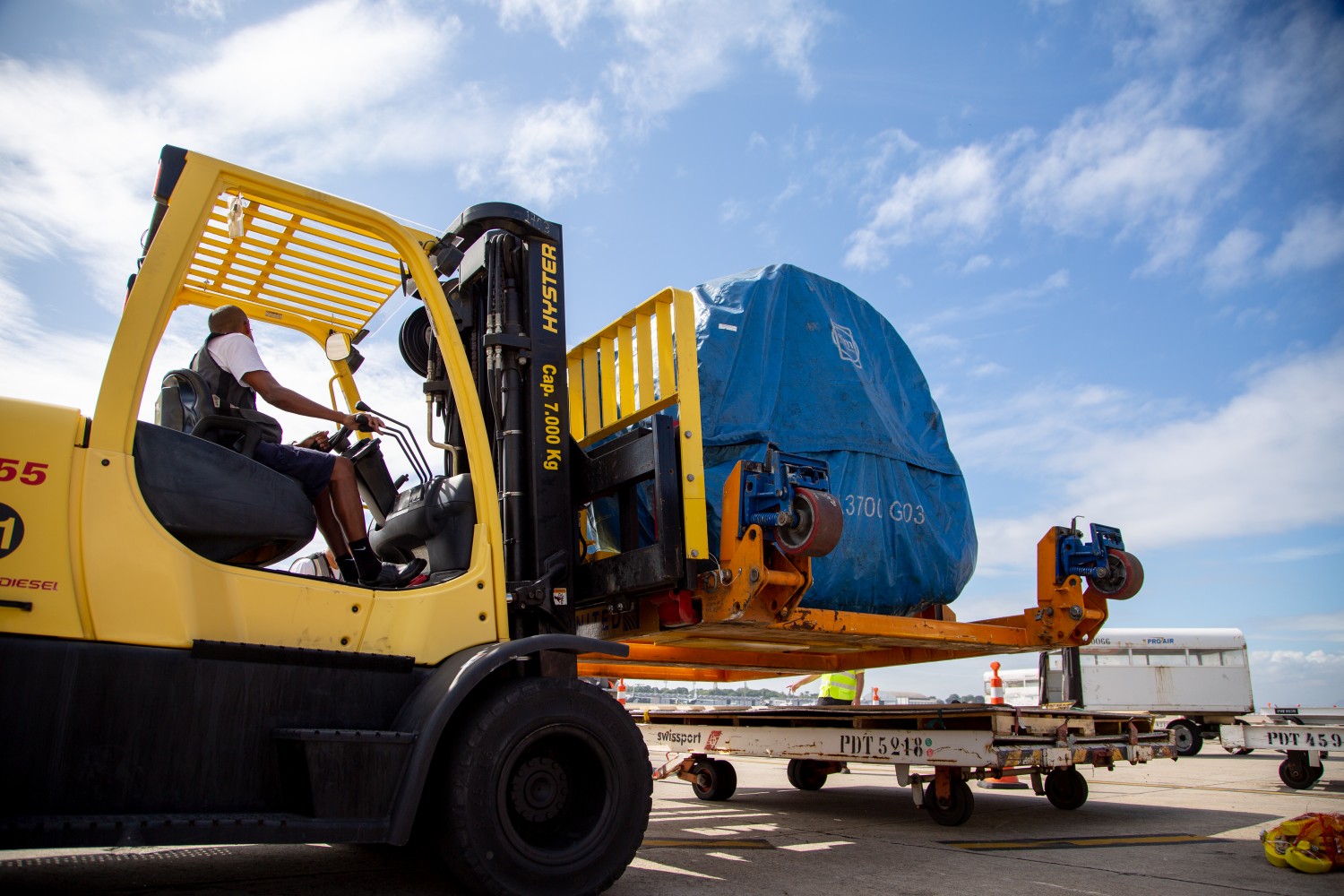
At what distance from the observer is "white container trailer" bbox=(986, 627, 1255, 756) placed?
18.9 metres

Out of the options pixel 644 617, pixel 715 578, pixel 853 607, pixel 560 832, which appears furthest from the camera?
pixel 853 607

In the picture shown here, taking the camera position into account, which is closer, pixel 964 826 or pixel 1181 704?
pixel 964 826

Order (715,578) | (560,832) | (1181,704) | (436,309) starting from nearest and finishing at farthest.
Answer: (560,832) → (436,309) → (715,578) → (1181,704)

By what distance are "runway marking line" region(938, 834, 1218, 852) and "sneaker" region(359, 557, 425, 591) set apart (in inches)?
146

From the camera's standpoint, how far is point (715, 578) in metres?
4.78

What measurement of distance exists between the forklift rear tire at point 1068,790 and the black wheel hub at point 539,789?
213 inches

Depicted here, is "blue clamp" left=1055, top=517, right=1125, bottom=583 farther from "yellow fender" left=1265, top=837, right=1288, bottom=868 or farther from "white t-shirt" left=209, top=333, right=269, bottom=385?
"white t-shirt" left=209, top=333, right=269, bottom=385

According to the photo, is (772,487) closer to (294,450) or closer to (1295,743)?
(294,450)

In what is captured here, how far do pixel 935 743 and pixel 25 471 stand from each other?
526cm

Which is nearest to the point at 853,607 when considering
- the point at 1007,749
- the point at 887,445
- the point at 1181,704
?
the point at 887,445

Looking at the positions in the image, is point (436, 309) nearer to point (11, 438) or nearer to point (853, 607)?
point (11, 438)

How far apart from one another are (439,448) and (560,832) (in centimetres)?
177

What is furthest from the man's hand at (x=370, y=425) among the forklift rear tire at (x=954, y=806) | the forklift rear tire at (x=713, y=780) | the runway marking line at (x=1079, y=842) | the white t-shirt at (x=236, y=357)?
the forklift rear tire at (x=713, y=780)

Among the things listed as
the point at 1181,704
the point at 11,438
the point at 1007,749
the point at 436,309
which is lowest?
the point at 1181,704
